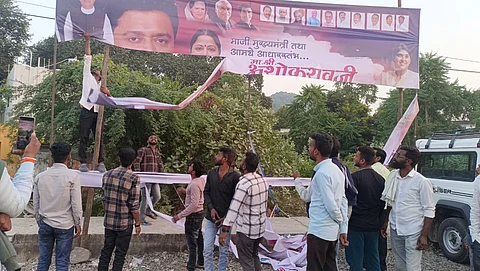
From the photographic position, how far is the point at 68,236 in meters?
4.05

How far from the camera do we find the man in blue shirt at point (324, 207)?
145 inches

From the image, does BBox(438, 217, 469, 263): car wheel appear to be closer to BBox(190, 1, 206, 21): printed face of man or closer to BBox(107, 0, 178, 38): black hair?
BBox(190, 1, 206, 21): printed face of man

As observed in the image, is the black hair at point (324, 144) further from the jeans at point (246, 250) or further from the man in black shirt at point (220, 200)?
the jeans at point (246, 250)

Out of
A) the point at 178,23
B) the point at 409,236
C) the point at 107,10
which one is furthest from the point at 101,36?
the point at 409,236

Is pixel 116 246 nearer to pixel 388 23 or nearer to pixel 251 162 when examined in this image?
pixel 251 162

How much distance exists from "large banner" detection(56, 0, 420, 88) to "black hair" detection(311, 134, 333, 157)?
256 cm

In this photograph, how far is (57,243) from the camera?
13.3ft

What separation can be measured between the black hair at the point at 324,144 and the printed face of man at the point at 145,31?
3.07 m

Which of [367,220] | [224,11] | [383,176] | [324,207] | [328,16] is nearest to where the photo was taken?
[324,207]

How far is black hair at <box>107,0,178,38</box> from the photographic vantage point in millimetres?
5602

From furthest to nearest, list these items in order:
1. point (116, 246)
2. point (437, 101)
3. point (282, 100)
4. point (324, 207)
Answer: point (282, 100)
point (437, 101)
point (116, 246)
point (324, 207)

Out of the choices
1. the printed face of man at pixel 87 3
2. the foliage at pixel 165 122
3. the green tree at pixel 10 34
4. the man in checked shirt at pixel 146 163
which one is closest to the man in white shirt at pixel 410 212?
the man in checked shirt at pixel 146 163

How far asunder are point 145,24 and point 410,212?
175 inches

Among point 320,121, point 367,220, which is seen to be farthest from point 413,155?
point 320,121
